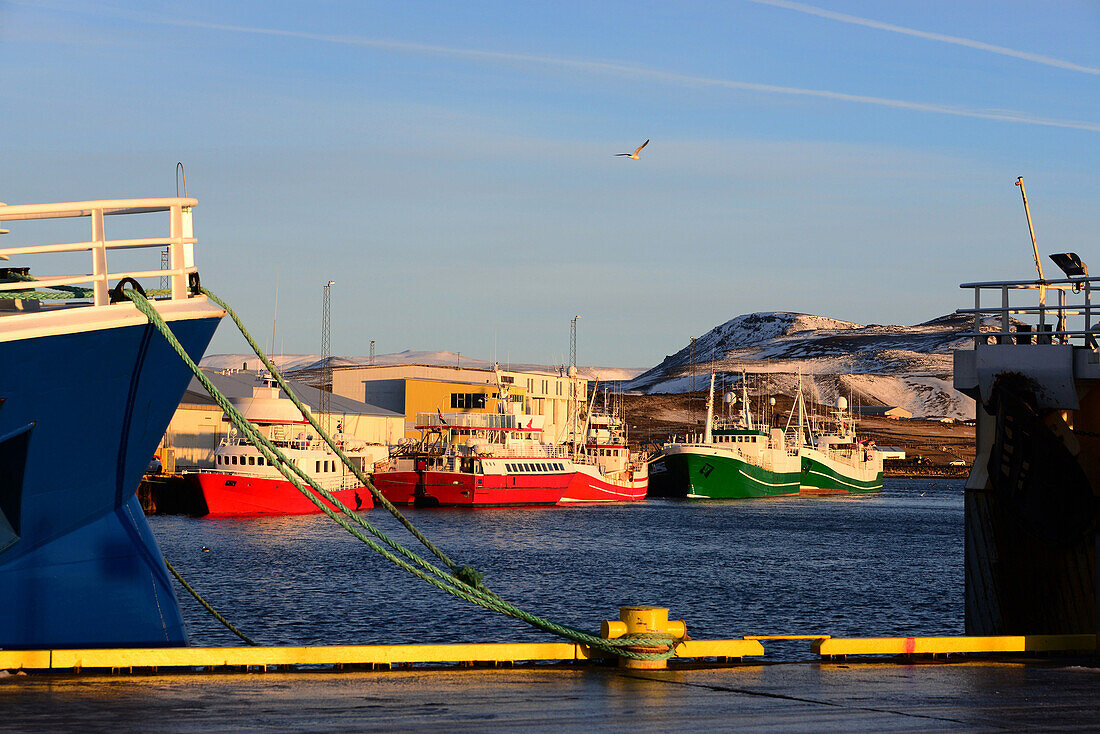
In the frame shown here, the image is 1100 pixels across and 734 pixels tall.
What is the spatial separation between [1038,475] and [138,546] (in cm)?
1124

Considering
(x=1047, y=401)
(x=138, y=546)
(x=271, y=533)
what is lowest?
(x=271, y=533)

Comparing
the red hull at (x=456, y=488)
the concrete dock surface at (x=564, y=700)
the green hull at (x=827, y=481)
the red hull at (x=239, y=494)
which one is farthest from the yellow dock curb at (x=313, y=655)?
the green hull at (x=827, y=481)

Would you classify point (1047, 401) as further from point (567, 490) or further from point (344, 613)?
point (567, 490)

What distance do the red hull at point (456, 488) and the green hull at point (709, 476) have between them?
21.2 metres

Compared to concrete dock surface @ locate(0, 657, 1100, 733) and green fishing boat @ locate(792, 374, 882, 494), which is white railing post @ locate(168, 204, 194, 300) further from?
green fishing boat @ locate(792, 374, 882, 494)

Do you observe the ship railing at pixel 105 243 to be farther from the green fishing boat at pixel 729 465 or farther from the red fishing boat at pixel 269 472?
the green fishing boat at pixel 729 465

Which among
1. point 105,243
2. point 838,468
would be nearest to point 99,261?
point 105,243

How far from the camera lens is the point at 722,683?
11945mm

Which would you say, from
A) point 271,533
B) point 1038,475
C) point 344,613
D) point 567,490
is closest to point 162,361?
point 1038,475

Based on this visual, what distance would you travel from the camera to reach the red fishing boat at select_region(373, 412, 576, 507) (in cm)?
7594

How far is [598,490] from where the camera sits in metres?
87.8

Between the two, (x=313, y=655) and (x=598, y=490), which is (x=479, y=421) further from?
(x=313, y=655)

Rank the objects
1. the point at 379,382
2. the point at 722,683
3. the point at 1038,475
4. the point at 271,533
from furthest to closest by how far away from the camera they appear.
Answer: the point at 379,382
the point at 271,533
the point at 1038,475
the point at 722,683

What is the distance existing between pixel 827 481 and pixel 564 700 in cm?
10904
